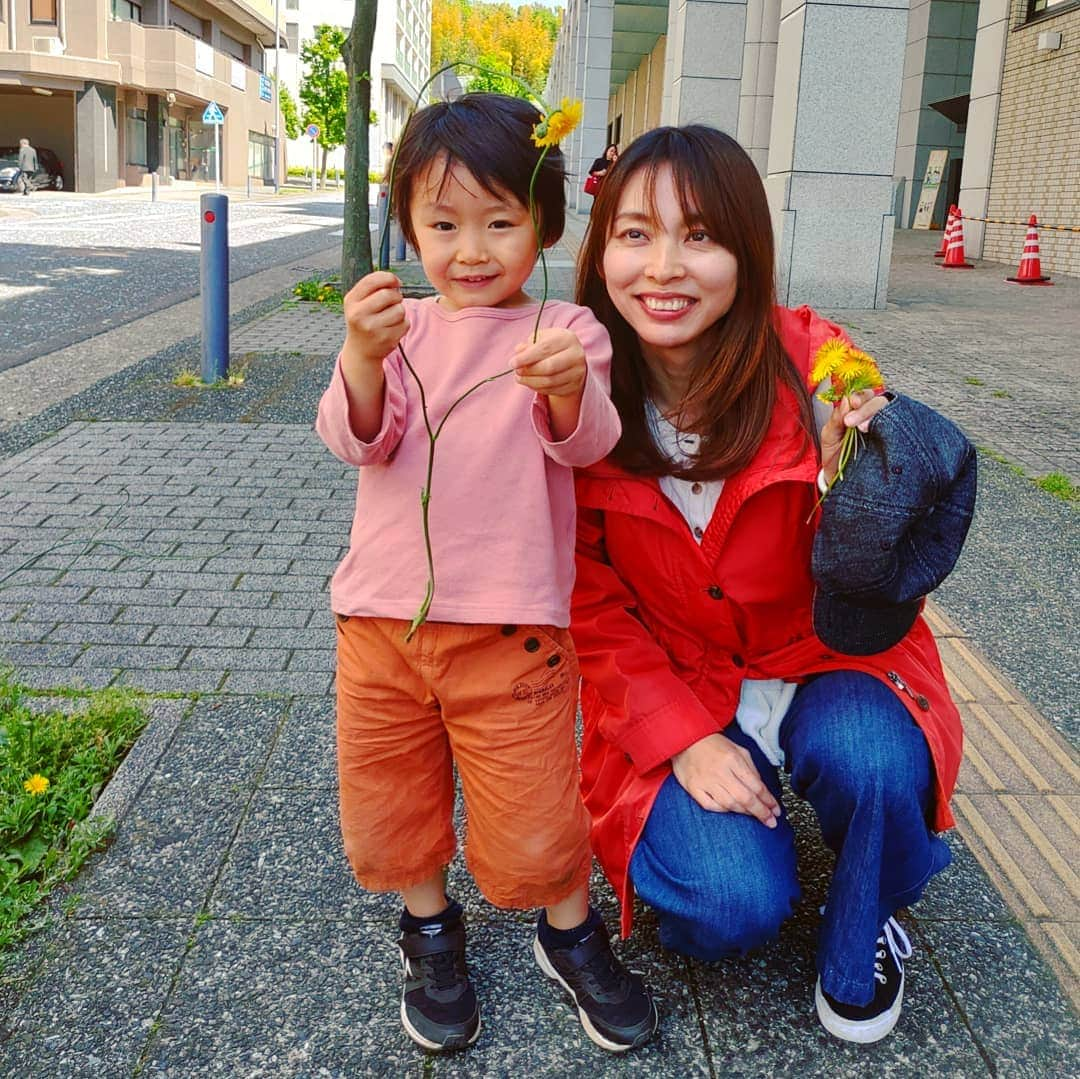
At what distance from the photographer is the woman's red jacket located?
6.62 feet

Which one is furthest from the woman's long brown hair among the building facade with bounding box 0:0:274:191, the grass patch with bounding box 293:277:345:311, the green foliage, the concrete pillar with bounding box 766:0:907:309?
the green foliage

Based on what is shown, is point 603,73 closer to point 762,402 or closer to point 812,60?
point 812,60

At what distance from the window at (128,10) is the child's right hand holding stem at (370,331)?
44.1 metres

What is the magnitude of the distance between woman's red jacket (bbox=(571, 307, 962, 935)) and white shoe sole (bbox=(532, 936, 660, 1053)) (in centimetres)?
15

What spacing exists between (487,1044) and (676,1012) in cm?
33

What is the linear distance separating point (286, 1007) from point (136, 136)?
46295 millimetres

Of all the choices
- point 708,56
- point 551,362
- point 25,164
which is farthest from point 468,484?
point 25,164

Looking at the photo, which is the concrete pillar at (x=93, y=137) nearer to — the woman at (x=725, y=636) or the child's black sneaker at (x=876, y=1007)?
the woman at (x=725, y=636)

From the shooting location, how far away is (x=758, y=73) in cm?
1445

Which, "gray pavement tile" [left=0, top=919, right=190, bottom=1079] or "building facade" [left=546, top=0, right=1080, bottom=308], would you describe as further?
"building facade" [left=546, top=0, right=1080, bottom=308]

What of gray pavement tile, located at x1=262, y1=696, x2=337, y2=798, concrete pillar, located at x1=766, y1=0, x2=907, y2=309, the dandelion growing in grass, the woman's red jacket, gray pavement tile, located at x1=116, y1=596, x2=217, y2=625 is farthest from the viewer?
concrete pillar, located at x1=766, y1=0, x2=907, y2=309

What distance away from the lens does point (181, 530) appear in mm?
4535

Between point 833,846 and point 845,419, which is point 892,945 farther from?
point 845,419

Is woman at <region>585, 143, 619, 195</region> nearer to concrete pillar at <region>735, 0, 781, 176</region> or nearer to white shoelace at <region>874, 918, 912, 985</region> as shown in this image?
white shoelace at <region>874, 918, 912, 985</region>
